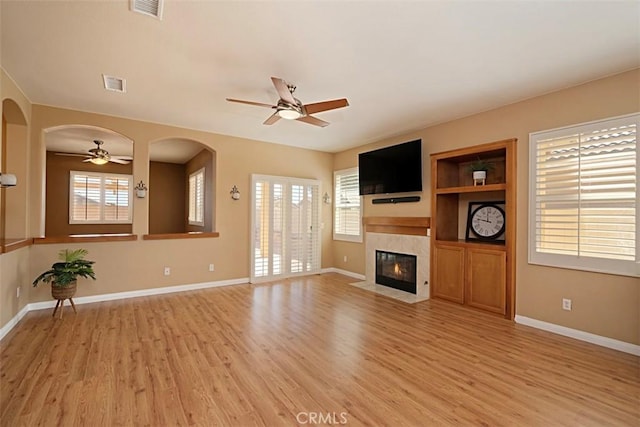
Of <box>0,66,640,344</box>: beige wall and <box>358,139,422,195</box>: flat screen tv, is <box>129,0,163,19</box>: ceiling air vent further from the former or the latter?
<box>358,139,422,195</box>: flat screen tv

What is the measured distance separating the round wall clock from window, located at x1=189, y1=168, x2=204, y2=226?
18.3ft

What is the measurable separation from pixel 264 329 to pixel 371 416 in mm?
1801

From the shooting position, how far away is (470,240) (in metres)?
4.64

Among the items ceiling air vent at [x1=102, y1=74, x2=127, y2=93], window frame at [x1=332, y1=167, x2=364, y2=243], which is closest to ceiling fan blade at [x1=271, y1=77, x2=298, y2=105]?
ceiling air vent at [x1=102, y1=74, x2=127, y2=93]

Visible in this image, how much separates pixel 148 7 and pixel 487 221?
4642mm

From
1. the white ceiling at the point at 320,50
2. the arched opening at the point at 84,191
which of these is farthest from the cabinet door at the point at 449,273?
the arched opening at the point at 84,191

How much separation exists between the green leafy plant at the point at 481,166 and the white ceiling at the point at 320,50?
32.5 inches

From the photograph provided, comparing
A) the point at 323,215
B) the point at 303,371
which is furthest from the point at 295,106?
the point at 323,215

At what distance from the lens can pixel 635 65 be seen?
296 centimetres

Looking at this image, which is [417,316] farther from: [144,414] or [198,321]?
[144,414]

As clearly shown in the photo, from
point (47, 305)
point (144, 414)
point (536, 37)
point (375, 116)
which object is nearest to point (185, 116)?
point (375, 116)

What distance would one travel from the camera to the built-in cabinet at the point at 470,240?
3.95 metres

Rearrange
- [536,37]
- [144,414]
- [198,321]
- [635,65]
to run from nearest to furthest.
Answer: [144,414], [536,37], [635,65], [198,321]

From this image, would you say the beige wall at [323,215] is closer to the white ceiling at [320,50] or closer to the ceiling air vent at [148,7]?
the white ceiling at [320,50]
